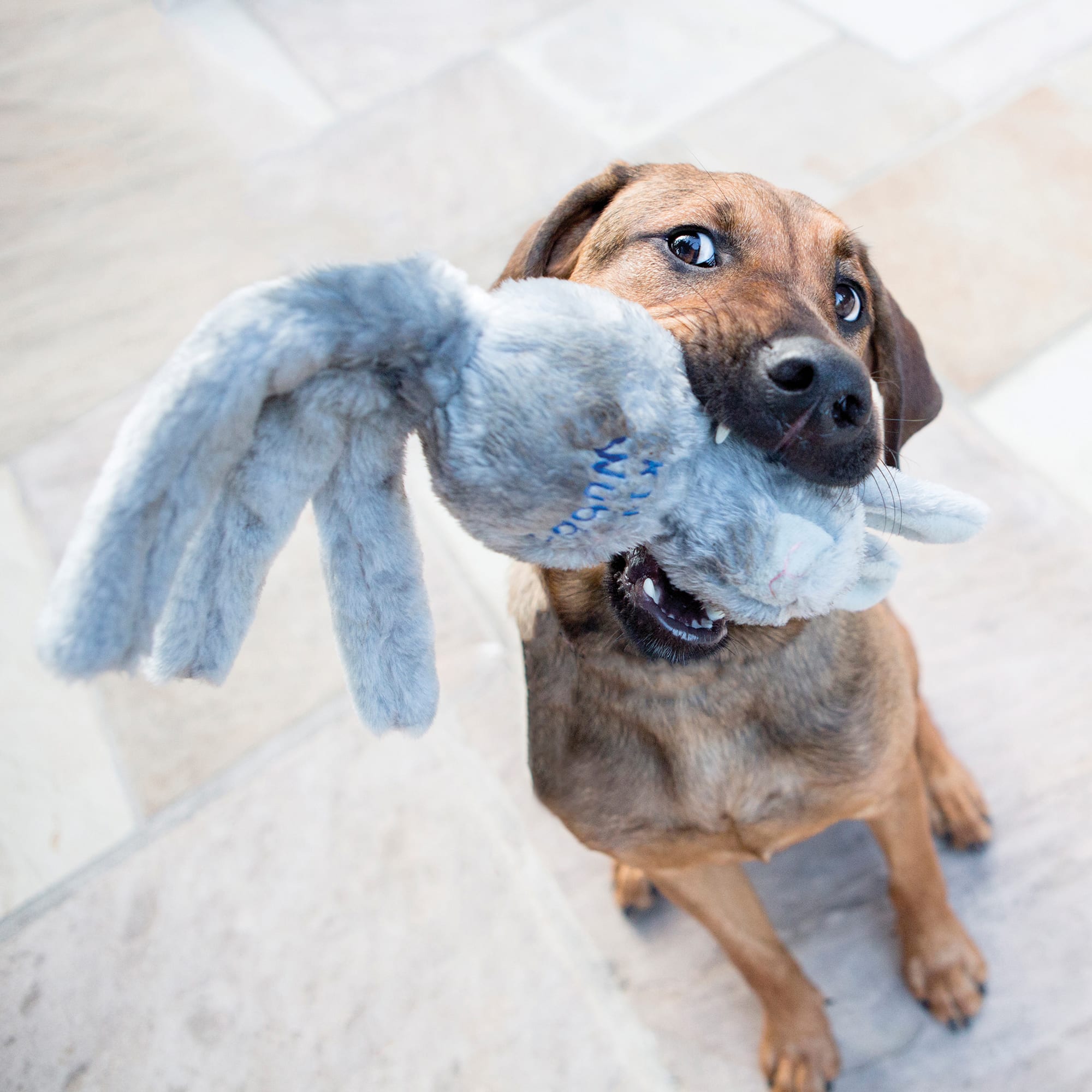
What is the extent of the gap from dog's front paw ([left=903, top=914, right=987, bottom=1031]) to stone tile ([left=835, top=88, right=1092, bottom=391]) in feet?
5.73

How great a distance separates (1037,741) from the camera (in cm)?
263

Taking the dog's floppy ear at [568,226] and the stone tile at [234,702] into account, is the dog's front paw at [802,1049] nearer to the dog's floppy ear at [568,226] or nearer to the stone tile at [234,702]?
the stone tile at [234,702]

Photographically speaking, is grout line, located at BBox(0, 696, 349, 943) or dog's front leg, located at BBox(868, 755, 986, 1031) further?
grout line, located at BBox(0, 696, 349, 943)

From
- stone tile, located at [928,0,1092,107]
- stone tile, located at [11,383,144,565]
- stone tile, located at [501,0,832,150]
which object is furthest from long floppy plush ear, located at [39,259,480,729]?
stone tile, located at [928,0,1092,107]

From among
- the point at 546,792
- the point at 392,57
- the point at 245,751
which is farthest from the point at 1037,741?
the point at 392,57

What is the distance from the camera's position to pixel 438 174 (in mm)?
4074

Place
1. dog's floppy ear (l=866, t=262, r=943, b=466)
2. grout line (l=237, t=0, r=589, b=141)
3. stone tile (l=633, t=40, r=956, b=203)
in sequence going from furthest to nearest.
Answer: grout line (l=237, t=0, r=589, b=141), stone tile (l=633, t=40, r=956, b=203), dog's floppy ear (l=866, t=262, r=943, b=466)

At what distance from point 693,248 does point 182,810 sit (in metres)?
2.25

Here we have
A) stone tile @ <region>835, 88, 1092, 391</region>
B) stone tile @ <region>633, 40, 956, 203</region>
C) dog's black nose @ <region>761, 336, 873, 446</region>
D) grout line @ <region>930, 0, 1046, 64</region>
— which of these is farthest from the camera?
grout line @ <region>930, 0, 1046, 64</region>

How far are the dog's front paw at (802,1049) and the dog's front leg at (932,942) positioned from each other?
264 millimetres

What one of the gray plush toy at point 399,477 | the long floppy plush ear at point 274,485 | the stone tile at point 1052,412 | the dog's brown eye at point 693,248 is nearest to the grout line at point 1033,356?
the stone tile at point 1052,412

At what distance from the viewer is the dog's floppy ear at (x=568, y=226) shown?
6.37 feet

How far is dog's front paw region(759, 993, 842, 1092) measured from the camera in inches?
89.6

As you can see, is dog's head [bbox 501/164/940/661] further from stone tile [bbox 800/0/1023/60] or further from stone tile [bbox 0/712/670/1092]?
stone tile [bbox 800/0/1023/60]
